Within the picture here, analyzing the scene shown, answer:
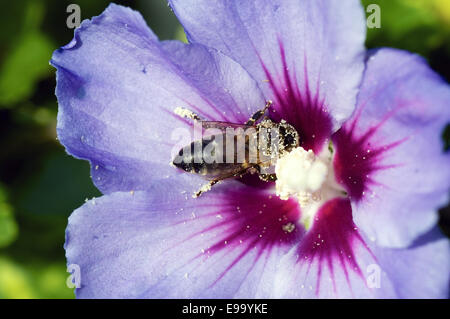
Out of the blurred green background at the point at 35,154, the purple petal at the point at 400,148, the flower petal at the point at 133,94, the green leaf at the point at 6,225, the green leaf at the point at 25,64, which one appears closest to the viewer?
the purple petal at the point at 400,148

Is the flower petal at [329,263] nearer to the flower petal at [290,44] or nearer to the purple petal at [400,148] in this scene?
the purple petal at [400,148]

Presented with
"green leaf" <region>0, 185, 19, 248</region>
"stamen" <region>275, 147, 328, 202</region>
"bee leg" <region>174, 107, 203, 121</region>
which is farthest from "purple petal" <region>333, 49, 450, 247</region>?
"green leaf" <region>0, 185, 19, 248</region>

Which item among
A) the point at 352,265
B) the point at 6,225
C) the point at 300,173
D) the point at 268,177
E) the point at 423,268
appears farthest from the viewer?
the point at 6,225

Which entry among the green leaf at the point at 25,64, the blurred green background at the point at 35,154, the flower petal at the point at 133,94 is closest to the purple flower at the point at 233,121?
the flower petal at the point at 133,94

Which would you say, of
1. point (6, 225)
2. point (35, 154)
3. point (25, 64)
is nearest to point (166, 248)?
point (6, 225)

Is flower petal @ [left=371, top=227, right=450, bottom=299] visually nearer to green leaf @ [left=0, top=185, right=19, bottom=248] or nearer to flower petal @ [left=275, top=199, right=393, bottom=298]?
flower petal @ [left=275, top=199, right=393, bottom=298]

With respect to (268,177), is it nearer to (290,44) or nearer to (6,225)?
(290,44)
